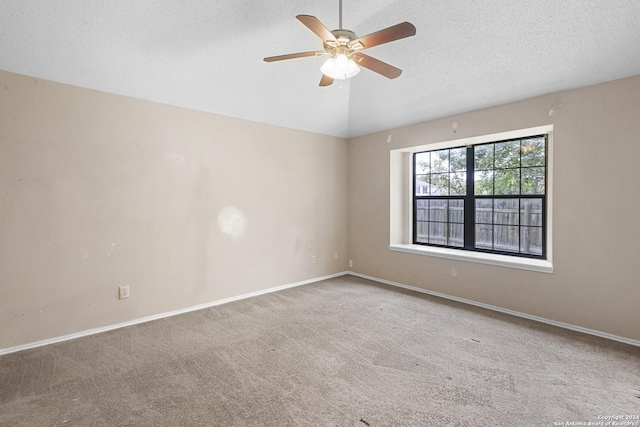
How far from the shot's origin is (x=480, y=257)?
381cm

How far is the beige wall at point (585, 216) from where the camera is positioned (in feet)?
9.08

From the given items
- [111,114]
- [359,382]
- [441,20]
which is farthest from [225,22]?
[359,382]

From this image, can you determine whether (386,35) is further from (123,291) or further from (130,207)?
(123,291)

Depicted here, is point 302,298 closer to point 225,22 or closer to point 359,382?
point 359,382

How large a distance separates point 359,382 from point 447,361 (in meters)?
0.81

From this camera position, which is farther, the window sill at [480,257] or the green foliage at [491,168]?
the green foliage at [491,168]

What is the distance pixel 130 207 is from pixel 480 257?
13.5 feet

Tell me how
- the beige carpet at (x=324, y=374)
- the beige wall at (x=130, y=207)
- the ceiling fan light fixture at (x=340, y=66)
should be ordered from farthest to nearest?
the beige wall at (x=130, y=207) < the ceiling fan light fixture at (x=340, y=66) < the beige carpet at (x=324, y=374)

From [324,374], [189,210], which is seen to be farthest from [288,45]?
[324,374]

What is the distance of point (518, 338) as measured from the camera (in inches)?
113

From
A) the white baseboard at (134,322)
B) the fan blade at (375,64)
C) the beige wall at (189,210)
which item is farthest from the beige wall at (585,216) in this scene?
the white baseboard at (134,322)

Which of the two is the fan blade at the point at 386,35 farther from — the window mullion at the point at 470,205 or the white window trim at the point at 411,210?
the window mullion at the point at 470,205

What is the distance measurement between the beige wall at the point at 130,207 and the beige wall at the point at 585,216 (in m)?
2.60

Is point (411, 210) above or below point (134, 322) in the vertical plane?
above
